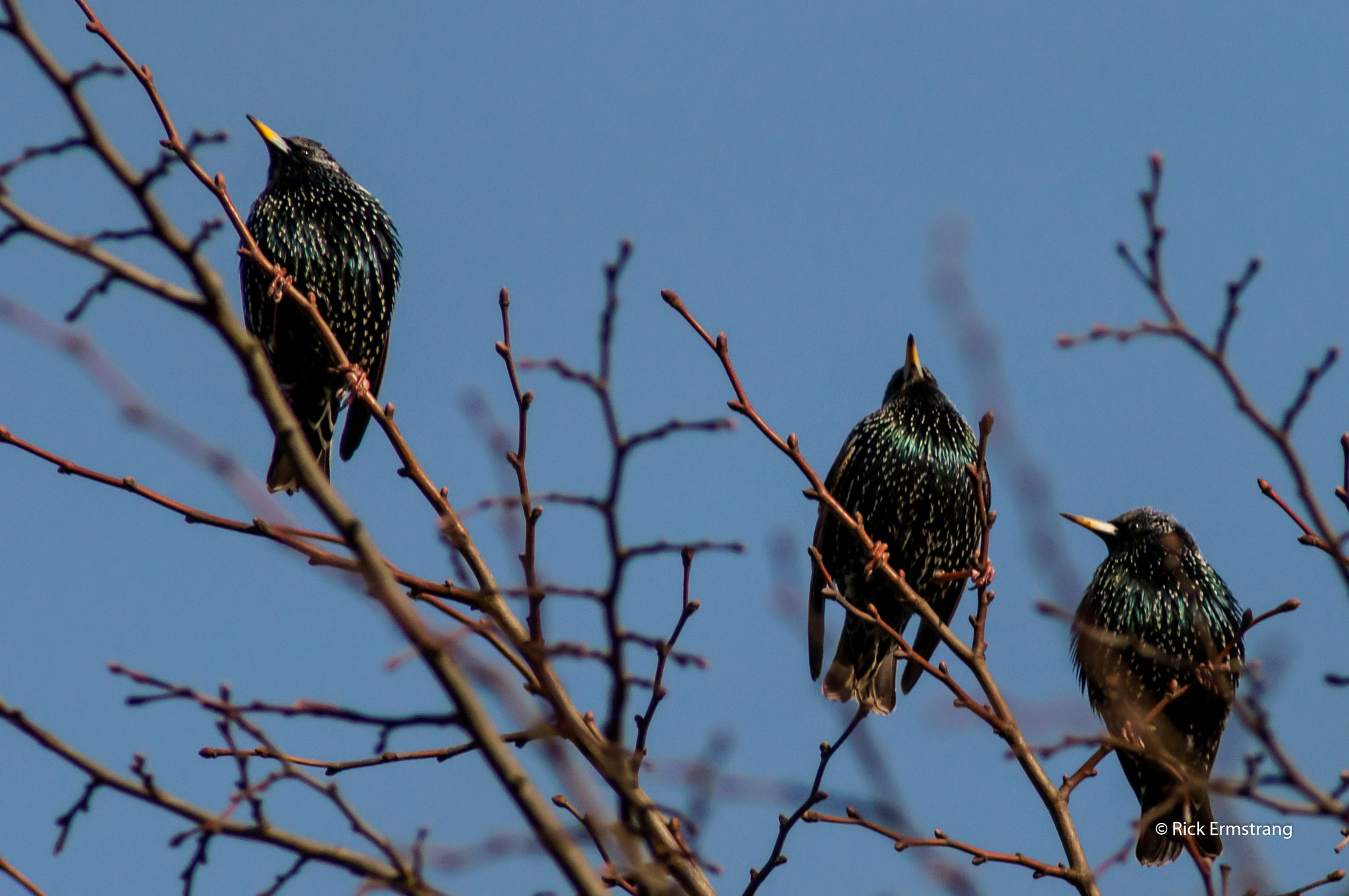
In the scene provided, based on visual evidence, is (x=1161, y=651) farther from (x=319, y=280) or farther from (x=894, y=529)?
(x=319, y=280)

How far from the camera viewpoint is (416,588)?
2.84 metres

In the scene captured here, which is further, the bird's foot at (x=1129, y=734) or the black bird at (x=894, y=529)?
the black bird at (x=894, y=529)

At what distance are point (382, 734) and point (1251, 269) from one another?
4.23ft

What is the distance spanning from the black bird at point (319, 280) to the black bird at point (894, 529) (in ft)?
5.90

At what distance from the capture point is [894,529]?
17.9ft

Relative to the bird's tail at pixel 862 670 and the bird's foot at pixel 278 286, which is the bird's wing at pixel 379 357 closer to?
the bird's foot at pixel 278 286

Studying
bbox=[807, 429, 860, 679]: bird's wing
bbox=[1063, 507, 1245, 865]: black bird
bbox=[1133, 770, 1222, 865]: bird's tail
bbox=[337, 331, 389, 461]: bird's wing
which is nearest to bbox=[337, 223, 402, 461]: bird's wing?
bbox=[337, 331, 389, 461]: bird's wing

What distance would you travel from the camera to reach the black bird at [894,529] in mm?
5441

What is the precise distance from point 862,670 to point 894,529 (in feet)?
1.91

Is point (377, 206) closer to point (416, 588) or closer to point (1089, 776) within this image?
point (416, 588)

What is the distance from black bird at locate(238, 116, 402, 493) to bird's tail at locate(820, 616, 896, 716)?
1.99 meters

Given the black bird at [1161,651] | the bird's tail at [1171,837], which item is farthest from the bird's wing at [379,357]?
the bird's tail at [1171,837]

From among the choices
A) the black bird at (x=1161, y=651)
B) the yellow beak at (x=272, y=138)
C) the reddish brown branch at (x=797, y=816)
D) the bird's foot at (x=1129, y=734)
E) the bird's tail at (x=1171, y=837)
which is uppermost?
the yellow beak at (x=272, y=138)

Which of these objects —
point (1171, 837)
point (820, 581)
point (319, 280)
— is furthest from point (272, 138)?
point (1171, 837)
